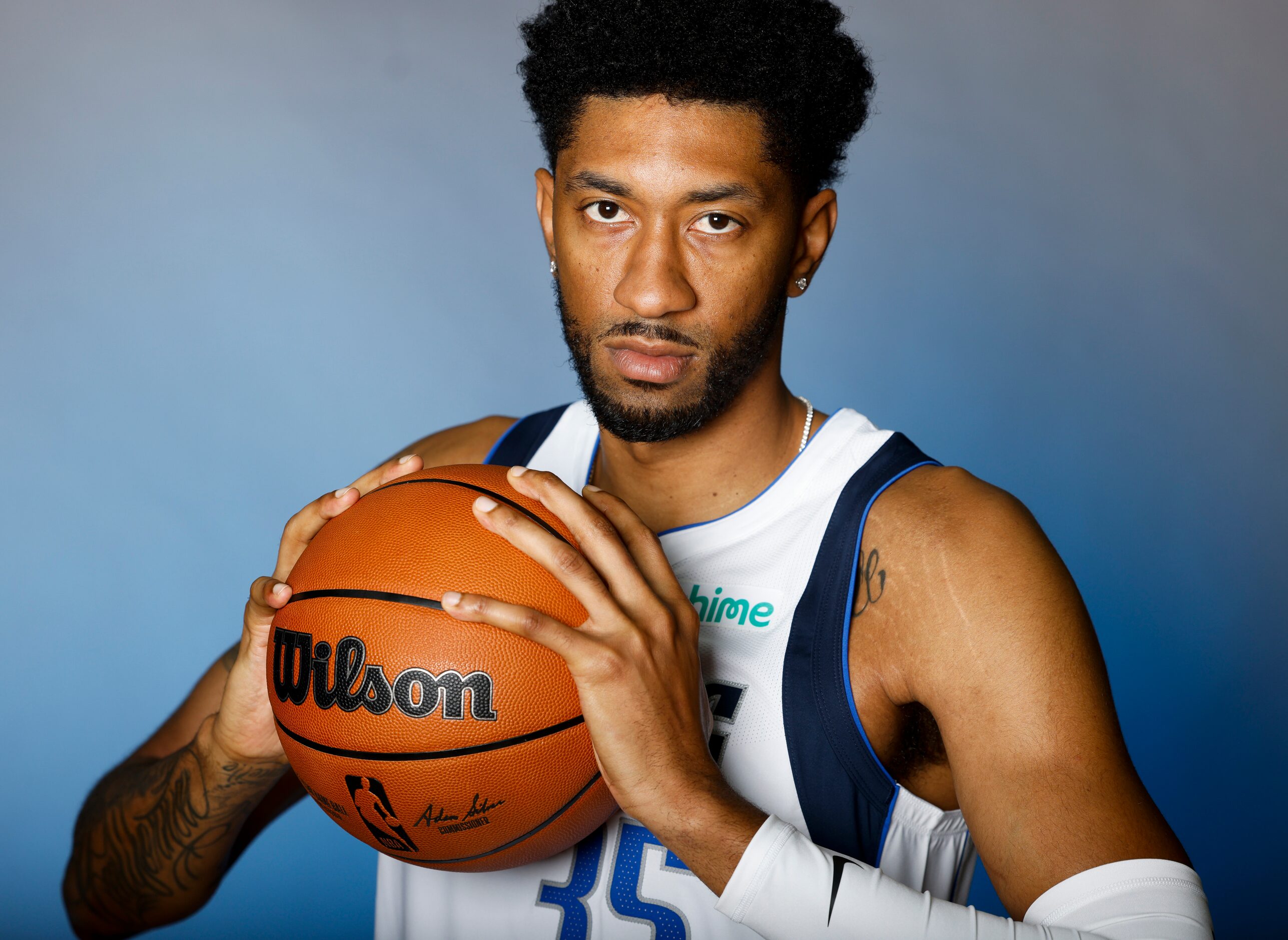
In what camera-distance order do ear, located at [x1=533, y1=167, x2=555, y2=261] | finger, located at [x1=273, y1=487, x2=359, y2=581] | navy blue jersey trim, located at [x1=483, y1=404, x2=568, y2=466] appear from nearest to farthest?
1. finger, located at [x1=273, y1=487, x2=359, y2=581]
2. ear, located at [x1=533, y1=167, x2=555, y2=261]
3. navy blue jersey trim, located at [x1=483, y1=404, x2=568, y2=466]

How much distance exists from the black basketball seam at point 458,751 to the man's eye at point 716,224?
758mm

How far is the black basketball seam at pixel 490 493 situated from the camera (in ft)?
4.39

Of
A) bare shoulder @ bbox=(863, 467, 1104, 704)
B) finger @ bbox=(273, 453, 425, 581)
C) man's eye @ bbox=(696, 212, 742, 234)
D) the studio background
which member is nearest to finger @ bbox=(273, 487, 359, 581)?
finger @ bbox=(273, 453, 425, 581)

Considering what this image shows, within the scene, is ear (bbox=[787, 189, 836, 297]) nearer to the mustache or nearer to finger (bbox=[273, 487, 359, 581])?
the mustache

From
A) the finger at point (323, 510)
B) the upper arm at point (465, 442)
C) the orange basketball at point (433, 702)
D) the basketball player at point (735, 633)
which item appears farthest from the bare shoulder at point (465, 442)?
the orange basketball at point (433, 702)

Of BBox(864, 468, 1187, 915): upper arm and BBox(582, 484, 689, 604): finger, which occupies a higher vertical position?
BBox(582, 484, 689, 604): finger

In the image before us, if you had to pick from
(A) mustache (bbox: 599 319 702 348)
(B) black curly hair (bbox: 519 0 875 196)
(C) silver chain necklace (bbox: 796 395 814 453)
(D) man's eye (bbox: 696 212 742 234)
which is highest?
(B) black curly hair (bbox: 519 0 875 196)

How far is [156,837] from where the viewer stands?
72.4 inches

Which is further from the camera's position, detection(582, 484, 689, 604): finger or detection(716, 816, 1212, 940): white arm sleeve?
detection(582, 484, 689, 604): finger

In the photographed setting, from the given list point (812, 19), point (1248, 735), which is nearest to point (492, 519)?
point (812, 19)

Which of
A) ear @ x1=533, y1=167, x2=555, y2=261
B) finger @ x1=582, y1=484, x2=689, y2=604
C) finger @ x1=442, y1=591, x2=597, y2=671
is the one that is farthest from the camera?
ear @ x1=533, y1=167, x2=555, y2=261

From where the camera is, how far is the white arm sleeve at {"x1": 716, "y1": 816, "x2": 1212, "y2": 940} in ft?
3.89

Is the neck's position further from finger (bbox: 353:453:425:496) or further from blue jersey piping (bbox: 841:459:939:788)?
finger (bbox: 353:453:425:496)

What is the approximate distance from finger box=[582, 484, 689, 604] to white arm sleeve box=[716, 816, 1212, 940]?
0.30m
